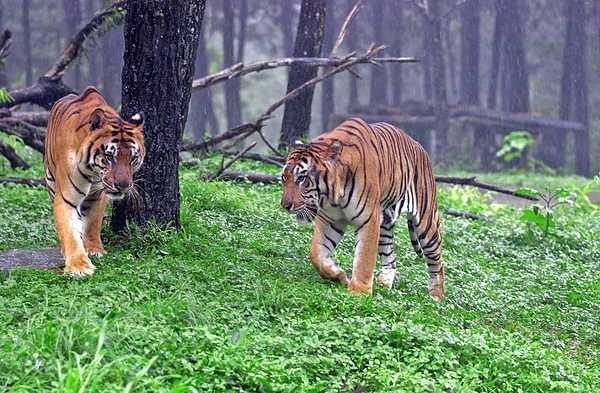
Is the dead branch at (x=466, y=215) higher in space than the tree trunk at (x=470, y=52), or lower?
lower

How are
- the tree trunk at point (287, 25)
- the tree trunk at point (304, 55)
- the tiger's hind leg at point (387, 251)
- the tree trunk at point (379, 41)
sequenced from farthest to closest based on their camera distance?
the tree trunk at point (287, 25)
the tree trunk at point (379, 41)
the tree trunk at point (304, 55)
the tiger's hind leg at point (387, 251)

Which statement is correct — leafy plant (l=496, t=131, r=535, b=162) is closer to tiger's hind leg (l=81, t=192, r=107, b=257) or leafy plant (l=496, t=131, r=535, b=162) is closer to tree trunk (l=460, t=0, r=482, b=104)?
tree trunk (l=460, t=0, r=482, b=104)

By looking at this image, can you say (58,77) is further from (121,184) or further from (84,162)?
(121,184)

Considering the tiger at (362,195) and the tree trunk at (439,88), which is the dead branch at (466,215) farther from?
the tree trunk at (439,88)

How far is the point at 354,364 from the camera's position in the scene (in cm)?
410

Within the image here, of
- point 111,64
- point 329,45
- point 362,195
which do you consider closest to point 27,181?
point 362,195

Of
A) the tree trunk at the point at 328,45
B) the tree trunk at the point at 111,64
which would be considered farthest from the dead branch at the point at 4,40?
the tree trunk at the point at 328,45

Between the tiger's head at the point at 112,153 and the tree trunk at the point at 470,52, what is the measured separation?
2297 cm

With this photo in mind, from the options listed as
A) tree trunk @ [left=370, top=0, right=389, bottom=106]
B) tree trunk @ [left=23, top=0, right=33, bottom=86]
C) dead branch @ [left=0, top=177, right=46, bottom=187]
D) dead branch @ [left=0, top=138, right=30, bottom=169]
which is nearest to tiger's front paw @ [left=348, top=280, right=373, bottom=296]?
dead branch @ [left=0, top=177, right=46, bottom=187]

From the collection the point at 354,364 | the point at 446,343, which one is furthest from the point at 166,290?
the point at 446,343

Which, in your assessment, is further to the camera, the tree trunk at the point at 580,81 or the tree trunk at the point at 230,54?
the tree trunk at the point at 230,54

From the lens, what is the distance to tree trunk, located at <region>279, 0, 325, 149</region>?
1145 cm

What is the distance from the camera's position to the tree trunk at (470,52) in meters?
26.9

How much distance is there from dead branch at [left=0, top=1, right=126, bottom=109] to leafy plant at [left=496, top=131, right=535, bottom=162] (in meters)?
15.4
